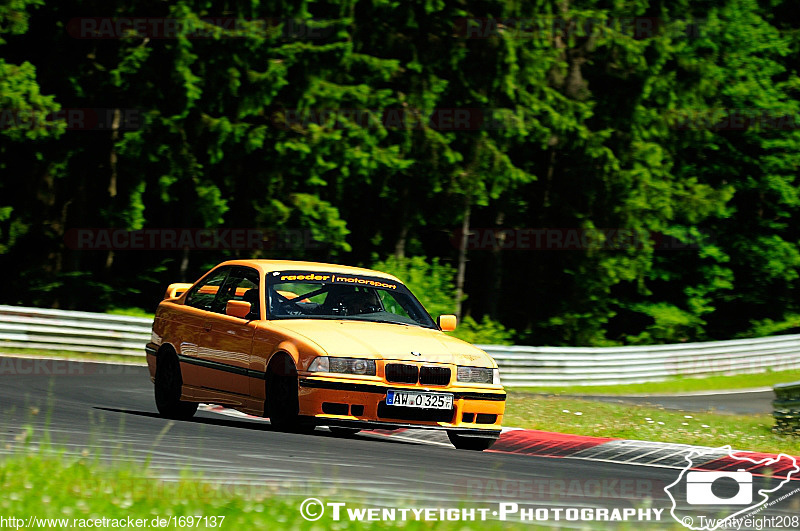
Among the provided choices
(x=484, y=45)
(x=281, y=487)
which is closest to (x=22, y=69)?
(x=484, y=45)

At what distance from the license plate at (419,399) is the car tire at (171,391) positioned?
8.37 ft

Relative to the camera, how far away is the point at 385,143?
106 feet

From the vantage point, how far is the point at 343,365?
32.8ft

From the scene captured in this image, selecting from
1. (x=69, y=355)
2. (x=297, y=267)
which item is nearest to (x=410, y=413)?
(x=297, y=267)

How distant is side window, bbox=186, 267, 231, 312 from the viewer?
12.1 m

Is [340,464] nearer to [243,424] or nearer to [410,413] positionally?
[410,413]

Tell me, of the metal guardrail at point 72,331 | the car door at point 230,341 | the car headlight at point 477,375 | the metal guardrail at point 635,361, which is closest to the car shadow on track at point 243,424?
the car door at point 230,341

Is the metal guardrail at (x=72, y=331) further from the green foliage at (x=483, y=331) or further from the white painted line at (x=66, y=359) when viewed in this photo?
the green foliage at (x=483, y=331)

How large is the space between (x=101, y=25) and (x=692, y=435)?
66.2ft

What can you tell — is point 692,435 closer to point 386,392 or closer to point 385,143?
point 386,392

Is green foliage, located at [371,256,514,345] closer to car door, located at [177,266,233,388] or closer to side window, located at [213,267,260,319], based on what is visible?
car door, located at [177,266,233,388]

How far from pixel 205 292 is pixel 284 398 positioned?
2.42m

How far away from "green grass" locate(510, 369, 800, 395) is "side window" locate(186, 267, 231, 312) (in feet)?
49.2

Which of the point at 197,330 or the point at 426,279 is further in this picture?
the point at 426,279
